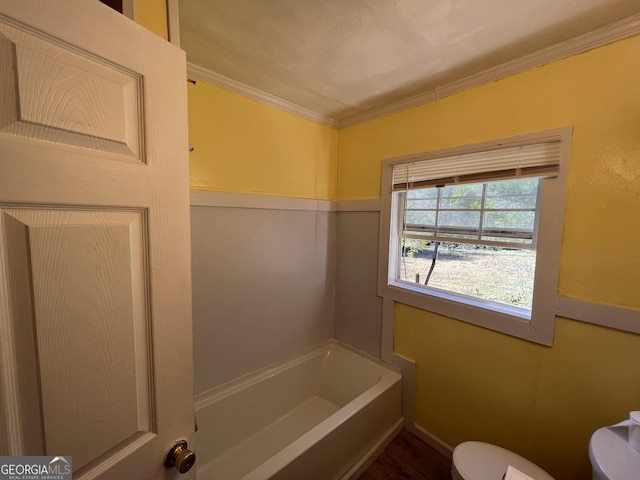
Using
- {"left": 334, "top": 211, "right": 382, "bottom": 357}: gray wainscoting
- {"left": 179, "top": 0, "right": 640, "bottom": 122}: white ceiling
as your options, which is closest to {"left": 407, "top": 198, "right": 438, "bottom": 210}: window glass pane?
{"left": 334, "top": 211, "right": 382, "bottom": 357}: gray wainscoting

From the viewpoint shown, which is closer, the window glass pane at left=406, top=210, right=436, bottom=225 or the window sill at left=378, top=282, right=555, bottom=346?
the window sill at left=378, top=282, right=555, bottom=346

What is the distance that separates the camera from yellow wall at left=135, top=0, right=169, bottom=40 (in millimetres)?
713

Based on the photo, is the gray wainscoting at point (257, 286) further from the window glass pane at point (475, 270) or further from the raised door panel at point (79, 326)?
the raised door panel at point (79, 326)

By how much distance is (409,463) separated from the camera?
164 cm

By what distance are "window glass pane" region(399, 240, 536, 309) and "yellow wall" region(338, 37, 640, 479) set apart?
0.73 ft

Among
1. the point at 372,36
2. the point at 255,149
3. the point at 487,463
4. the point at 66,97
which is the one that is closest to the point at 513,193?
the point at 372,36

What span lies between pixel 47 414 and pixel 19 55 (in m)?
0.63

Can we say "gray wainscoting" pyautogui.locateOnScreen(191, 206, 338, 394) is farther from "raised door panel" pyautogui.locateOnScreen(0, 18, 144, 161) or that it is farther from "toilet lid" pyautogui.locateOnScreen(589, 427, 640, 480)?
"toilet lid" pyautogui.locateOnScreen(589, 427, 640, 480)

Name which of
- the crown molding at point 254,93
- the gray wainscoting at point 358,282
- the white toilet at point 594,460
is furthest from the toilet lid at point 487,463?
the crown molding at point 254,93

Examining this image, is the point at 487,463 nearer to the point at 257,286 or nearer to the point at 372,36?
the point at 257,286

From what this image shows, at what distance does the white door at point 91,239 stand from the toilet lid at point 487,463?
1.19 meters

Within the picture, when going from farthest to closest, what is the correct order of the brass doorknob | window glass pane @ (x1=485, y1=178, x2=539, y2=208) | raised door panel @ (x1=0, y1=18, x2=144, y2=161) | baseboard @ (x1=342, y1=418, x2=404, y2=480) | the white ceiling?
1. baseboard @ (x1=342, y1=418, x2=404, y2=480)
2. window glass pane @ (x1=485, y1=178, x2=539, y2=208)
3. the white ceiling
4. the brass doorknob
5. raised door panel @ (x1=0, y1=18, x2=144, y2=161)

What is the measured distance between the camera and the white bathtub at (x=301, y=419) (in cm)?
136

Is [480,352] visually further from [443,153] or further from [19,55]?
[19,55]
